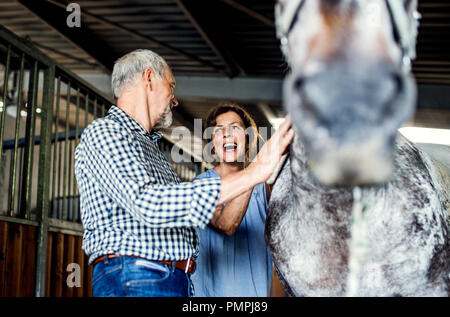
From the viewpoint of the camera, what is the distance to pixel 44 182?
9.63 ft

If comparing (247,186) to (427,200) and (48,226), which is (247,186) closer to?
(427,200)

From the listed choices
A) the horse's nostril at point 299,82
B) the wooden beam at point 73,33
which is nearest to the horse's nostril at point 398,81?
the horse's nostril at point 299,82

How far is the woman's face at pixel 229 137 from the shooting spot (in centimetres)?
233

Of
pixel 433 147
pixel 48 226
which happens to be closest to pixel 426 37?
pixel 433 147

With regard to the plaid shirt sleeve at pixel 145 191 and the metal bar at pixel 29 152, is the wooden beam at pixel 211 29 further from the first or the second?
the plaid shirt sleeve at pixel 145 191

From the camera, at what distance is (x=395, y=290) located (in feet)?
4.00

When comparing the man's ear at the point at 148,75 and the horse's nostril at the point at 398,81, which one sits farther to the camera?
the man's ear at the point at 148,75

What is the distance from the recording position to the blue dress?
7.03 ft

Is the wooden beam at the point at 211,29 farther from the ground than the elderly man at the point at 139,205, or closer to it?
farther from the ground

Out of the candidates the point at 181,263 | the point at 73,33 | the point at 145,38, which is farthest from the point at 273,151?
the point at 73,33

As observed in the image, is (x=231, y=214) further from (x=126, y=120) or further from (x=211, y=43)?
(x=211, y=43)

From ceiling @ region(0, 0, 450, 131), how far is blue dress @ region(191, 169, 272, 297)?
3.32 metres
